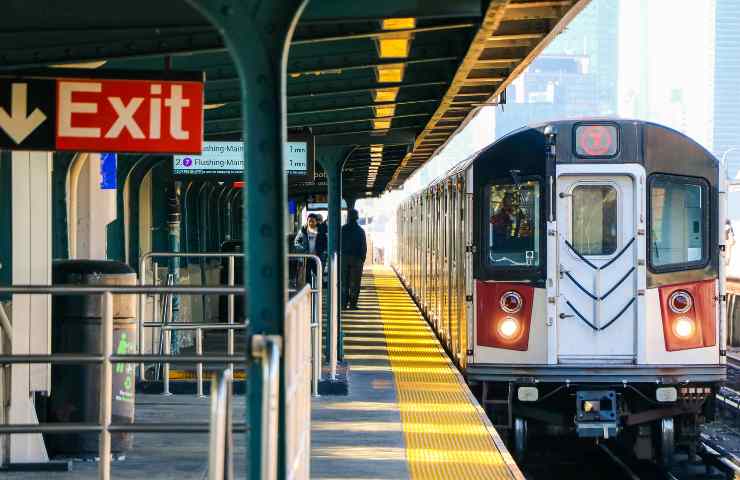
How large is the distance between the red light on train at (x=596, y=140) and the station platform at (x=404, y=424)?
235 cm

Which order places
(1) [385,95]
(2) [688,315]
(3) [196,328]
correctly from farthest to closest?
(1) [385,95], (2) [688,315], (3) [196,328]

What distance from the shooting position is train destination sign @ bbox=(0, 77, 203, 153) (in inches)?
223

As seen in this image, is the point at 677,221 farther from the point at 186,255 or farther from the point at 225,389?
the point at 225,389

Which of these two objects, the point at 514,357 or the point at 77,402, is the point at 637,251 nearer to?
the point at 514,357

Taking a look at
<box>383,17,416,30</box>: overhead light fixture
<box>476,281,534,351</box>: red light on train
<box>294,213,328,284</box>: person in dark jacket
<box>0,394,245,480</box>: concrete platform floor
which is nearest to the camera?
<box>383,17,416,30</box>: overhead light fixture

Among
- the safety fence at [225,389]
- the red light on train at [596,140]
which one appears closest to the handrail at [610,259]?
the red light on train at [596,140]

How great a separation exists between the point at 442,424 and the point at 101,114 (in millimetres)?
4373

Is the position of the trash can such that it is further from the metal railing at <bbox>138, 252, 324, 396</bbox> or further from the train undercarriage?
the train undercarriage

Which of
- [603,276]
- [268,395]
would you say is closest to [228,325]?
[603,276]

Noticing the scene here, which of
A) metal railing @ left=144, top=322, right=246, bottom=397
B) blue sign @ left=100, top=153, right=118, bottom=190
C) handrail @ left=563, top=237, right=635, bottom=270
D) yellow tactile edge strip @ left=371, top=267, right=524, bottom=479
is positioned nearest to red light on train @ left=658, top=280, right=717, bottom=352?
handrail @ left=563, top=237, right=635, bottom=270

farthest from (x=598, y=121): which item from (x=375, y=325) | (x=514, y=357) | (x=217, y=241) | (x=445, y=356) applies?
(x=217, y=241)

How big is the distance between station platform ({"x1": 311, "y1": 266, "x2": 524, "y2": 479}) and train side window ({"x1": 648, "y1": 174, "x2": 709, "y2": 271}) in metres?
2.07

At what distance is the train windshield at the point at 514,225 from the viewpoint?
10.2 meters

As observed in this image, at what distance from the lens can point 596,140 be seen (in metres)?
10.1
